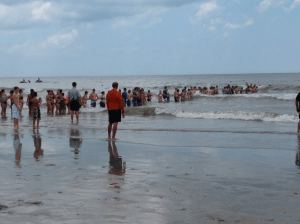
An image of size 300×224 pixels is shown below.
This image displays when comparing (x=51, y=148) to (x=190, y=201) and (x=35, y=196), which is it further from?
(x=190, y=201)

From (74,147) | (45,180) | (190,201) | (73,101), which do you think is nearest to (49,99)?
(73,101)

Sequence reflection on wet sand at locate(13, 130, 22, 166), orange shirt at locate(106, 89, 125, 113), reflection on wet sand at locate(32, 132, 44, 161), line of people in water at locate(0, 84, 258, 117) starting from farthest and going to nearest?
line of people in water at locate(0, 84, 258, 117), orange shirt at locate(106, 89, 125, 113), reflection on wet sand at locate(32, 132, 44, 161), reflection on wet sand at locate(13, 130, 22, 166)

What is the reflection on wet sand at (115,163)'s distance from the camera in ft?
20.1

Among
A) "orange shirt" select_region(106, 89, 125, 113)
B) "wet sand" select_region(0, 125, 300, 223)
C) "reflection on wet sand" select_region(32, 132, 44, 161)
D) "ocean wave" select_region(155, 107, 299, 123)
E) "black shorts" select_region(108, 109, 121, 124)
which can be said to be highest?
"orange shirt" select_region(106, 89, 125, 113)

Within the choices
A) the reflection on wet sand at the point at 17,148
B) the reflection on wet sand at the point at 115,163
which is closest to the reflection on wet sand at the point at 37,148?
the reflection on wet sand at the point at 17,148

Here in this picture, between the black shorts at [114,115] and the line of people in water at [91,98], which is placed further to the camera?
the line of people in water at [91,98]

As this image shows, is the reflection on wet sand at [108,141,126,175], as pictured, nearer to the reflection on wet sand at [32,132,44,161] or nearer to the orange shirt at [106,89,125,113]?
the reflection on wet sand at [32,132,44,161]

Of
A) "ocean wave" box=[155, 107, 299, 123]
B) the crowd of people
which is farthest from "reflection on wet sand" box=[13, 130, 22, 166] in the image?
"ocean wave" box=[155, 107, 299, 123]

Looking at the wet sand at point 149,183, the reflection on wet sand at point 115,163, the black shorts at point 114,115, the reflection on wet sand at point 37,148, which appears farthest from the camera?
the black shorts at point 114,115

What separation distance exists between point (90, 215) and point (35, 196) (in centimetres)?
108

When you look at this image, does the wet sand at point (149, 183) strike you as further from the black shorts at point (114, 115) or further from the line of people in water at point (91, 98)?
the line of people in water at point (91, 98)

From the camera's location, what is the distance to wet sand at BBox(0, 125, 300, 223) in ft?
13.0

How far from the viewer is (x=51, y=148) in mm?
8578

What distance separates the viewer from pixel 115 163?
681 centimetres
